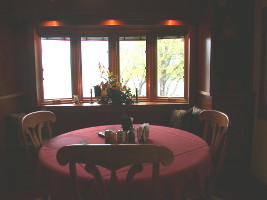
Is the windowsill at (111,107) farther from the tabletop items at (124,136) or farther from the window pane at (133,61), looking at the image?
the tabletop items at (124,136)

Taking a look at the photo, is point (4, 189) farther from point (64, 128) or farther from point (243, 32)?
point (243, 32)

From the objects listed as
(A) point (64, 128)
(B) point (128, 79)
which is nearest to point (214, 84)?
(B) point (128, 79)

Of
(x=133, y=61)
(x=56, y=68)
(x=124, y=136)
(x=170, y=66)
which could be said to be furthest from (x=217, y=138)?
(x=56, y=68)

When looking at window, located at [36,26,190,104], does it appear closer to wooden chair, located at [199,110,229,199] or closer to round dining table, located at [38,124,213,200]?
wooden chair, located at [199,110,229,199]

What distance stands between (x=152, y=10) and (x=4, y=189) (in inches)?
113

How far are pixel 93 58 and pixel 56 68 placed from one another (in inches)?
23.4

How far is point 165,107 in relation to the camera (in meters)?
3.75

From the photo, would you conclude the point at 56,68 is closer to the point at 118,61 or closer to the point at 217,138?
the point at 118,61

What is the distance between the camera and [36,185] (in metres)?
2.90

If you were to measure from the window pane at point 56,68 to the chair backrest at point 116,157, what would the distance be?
9.43 feet

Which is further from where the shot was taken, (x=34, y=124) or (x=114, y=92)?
(x=114, y=92)

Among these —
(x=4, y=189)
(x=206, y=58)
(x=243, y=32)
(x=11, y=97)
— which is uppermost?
(x=243, y=32)

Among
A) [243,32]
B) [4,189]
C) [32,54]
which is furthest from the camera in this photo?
[32,54]

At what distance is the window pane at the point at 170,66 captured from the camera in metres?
3.94
